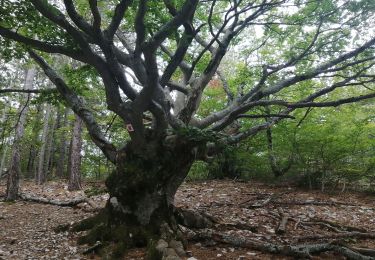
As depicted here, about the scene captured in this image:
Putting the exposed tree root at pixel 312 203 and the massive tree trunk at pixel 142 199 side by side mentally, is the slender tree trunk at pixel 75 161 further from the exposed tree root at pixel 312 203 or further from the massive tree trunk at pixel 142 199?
the exposed tree root at pixel 312 203

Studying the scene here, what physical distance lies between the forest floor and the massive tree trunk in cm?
36

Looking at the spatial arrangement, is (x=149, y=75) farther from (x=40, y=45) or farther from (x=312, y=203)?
(x=312, y=203)

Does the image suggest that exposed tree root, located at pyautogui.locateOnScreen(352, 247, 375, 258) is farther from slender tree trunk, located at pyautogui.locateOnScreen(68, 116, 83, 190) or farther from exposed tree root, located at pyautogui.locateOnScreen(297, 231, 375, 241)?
slender tree trunk, located at pyautogui.locateOnScreen(68, 116, 83, 190)

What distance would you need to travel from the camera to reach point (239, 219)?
7613 millimetres

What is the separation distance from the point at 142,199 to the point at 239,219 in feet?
9.27

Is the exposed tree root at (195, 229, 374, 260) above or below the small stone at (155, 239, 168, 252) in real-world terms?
below

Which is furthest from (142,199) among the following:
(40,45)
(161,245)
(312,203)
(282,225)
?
(312,203)

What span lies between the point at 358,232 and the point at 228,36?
4.94 m

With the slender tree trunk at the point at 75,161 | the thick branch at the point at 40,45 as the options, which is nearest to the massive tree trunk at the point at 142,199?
the thick branch at the point at 40,45

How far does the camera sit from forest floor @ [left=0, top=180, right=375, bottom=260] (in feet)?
17.8

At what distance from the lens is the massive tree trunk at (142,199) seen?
5613mm

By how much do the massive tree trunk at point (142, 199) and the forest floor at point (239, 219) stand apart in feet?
1.19

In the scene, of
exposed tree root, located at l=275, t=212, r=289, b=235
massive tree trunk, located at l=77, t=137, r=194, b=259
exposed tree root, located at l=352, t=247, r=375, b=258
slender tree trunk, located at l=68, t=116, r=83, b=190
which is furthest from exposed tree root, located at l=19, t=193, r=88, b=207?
exposed tree root, located at l=352, t=247, r=375, b=258

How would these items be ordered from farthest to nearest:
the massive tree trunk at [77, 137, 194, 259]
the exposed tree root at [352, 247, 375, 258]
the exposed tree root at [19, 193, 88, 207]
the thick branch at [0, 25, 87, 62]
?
the exposed tree root at [19, 193, 88, 207] → the massive tree trunk at [77, 137, 194, 259] → the thick branch at [0, 25, 87, 62] → the exposed tree root at [352, 247, 375, 258]
